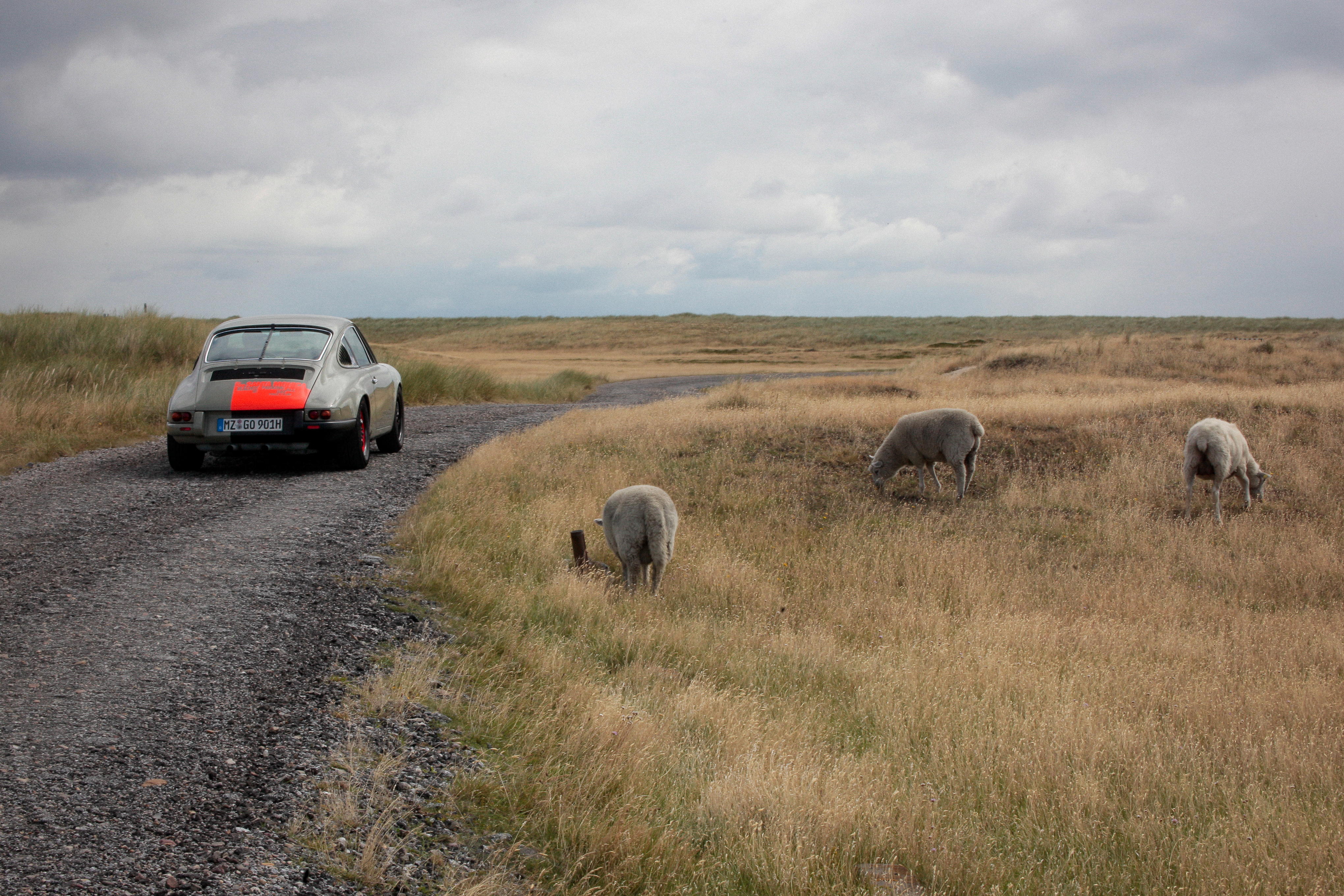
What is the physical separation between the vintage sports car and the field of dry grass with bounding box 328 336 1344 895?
177 cm

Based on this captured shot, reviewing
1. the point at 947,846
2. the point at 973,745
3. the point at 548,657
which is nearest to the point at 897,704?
the point at 973,745

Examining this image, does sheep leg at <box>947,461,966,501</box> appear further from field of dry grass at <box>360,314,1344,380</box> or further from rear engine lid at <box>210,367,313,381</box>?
field of dry grass at <box>360,314,1344,380</box>

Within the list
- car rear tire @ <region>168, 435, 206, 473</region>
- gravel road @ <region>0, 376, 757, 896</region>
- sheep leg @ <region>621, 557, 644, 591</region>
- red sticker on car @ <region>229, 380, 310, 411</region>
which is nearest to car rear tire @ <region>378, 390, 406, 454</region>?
red sticker on car @ <region>229, 380, 310, 411</region>

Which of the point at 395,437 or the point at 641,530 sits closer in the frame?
the point at 641,530

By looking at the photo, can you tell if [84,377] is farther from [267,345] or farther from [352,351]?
[352,351]

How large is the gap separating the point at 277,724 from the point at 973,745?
164 inches

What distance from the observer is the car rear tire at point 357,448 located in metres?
11.8

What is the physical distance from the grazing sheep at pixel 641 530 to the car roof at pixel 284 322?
20.3 feet

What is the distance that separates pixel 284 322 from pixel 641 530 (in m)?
7.04

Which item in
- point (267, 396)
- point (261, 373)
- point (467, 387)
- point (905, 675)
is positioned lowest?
point (905, 675)

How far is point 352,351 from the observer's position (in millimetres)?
12828

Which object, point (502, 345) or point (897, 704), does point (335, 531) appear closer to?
point (897, 704)

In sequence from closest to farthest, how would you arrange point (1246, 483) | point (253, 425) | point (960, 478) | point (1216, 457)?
1. point (253, 425)
2. point (1216, 457)
3. point (1246, 483)
4. point (960, 478)

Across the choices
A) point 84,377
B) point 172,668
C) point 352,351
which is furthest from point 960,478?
point 84,377
